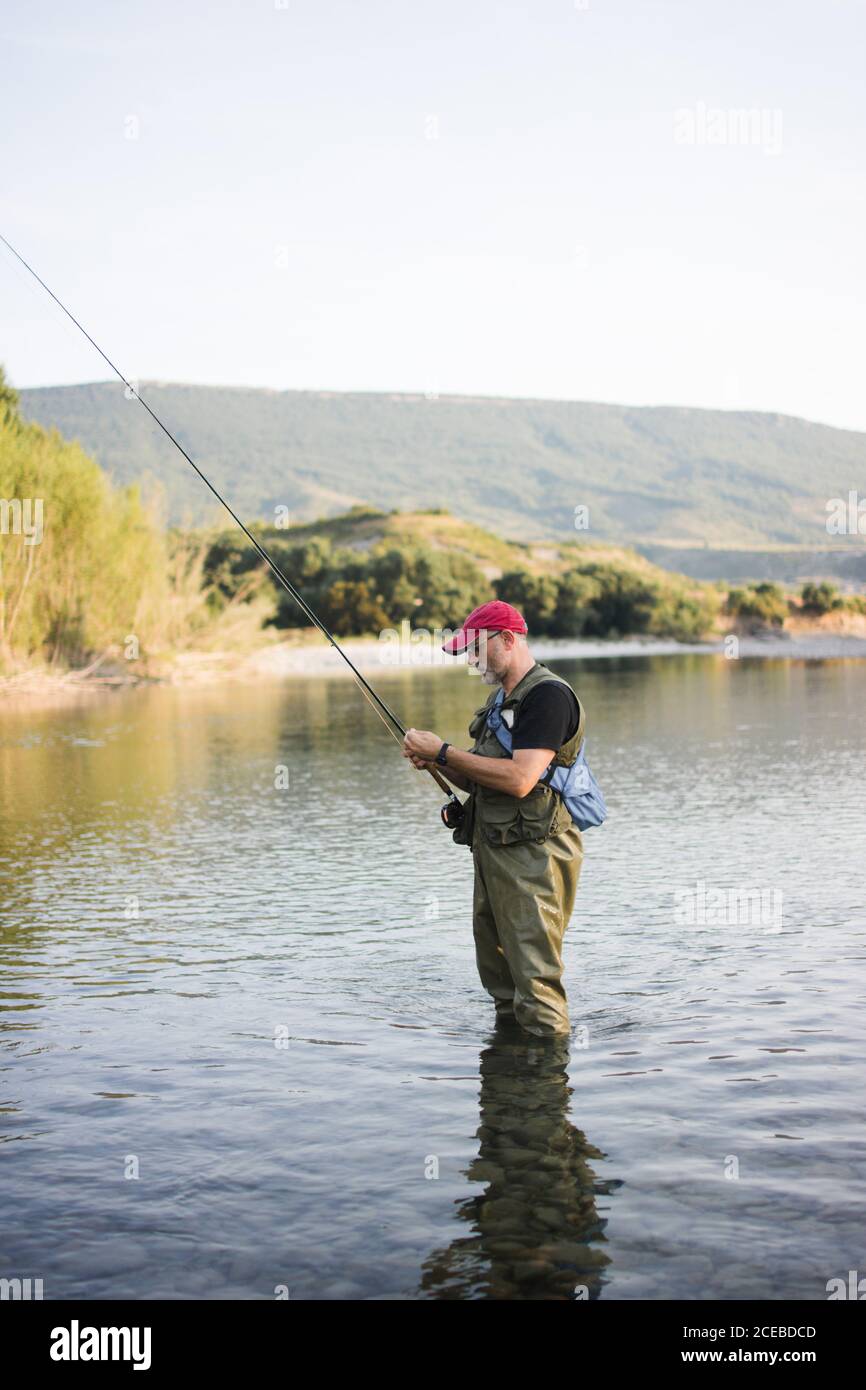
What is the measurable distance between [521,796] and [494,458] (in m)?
155

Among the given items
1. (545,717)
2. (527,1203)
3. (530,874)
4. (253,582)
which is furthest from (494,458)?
(527,1203)

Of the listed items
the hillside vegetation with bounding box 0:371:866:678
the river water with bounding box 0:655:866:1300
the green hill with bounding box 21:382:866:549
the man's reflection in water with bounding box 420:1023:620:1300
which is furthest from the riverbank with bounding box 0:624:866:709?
the green hill with bounding box 21:382:866:549

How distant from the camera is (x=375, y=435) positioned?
531 ft

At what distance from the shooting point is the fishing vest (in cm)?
600

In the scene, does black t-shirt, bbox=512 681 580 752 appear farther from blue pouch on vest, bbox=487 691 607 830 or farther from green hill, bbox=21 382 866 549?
green hill, bbox=21 382 866 549

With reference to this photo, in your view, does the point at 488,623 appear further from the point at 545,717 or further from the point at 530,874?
the point at 530,874

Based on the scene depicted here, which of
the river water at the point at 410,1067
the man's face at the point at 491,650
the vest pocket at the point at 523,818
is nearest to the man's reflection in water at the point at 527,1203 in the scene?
the river water at the point at 410,1067

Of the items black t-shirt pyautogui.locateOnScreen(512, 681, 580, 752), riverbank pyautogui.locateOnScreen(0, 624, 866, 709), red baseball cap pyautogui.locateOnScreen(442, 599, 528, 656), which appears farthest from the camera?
riverbank pyautogui.locateOnScreen(0, 624, 866, 709)

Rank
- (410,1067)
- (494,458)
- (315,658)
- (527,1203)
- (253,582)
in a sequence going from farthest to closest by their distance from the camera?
(494,458), (253,582), (315,658), (410,1067), (527,1203)

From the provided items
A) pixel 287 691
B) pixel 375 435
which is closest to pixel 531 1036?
pixel 287 691

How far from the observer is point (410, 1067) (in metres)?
6.26

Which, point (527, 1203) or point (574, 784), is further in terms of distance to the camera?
point (574, 784)
